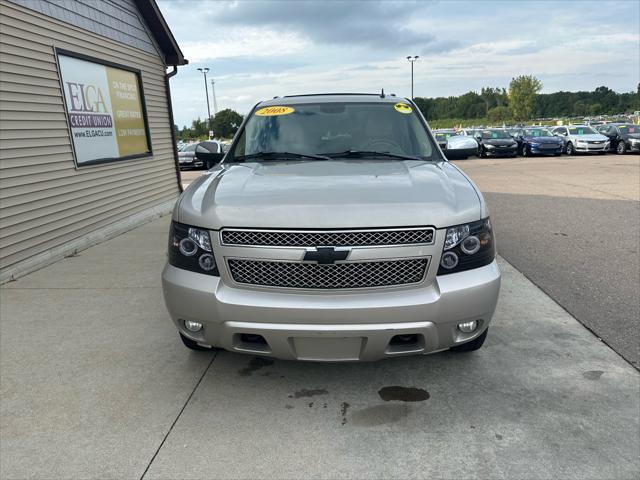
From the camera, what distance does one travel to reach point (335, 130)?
12.5 ft

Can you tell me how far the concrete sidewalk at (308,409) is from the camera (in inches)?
91.6

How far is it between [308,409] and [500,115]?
91622 mm

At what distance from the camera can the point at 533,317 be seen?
3.96 m

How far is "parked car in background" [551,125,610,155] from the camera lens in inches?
928

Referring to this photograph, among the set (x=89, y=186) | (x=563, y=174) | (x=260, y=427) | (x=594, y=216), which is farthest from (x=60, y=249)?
(x=563, y=174)

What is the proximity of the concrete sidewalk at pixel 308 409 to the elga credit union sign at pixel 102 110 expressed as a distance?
13.2ft

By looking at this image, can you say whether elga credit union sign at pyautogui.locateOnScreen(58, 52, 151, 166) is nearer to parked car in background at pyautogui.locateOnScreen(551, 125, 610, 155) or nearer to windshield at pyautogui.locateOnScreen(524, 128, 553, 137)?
parked car in background at pyautogui.locateOnScreen(551, 125, 610, 155)

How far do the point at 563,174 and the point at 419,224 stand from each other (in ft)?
49.8

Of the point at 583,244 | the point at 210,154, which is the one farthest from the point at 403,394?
the point at 583,244

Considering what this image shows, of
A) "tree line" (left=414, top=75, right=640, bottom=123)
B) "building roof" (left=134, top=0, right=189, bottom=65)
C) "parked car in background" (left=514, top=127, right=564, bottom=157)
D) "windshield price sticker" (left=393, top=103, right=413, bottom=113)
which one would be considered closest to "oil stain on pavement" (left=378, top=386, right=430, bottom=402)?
"windshield price sticker" (left=393, top=103, right=413, bottom=113)

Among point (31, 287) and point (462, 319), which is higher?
point (462, 319)

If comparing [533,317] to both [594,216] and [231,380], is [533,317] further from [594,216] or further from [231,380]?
[594,216]

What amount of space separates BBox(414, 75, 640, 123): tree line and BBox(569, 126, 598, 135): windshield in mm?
51195

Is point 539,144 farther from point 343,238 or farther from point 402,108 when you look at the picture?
point 343,238
